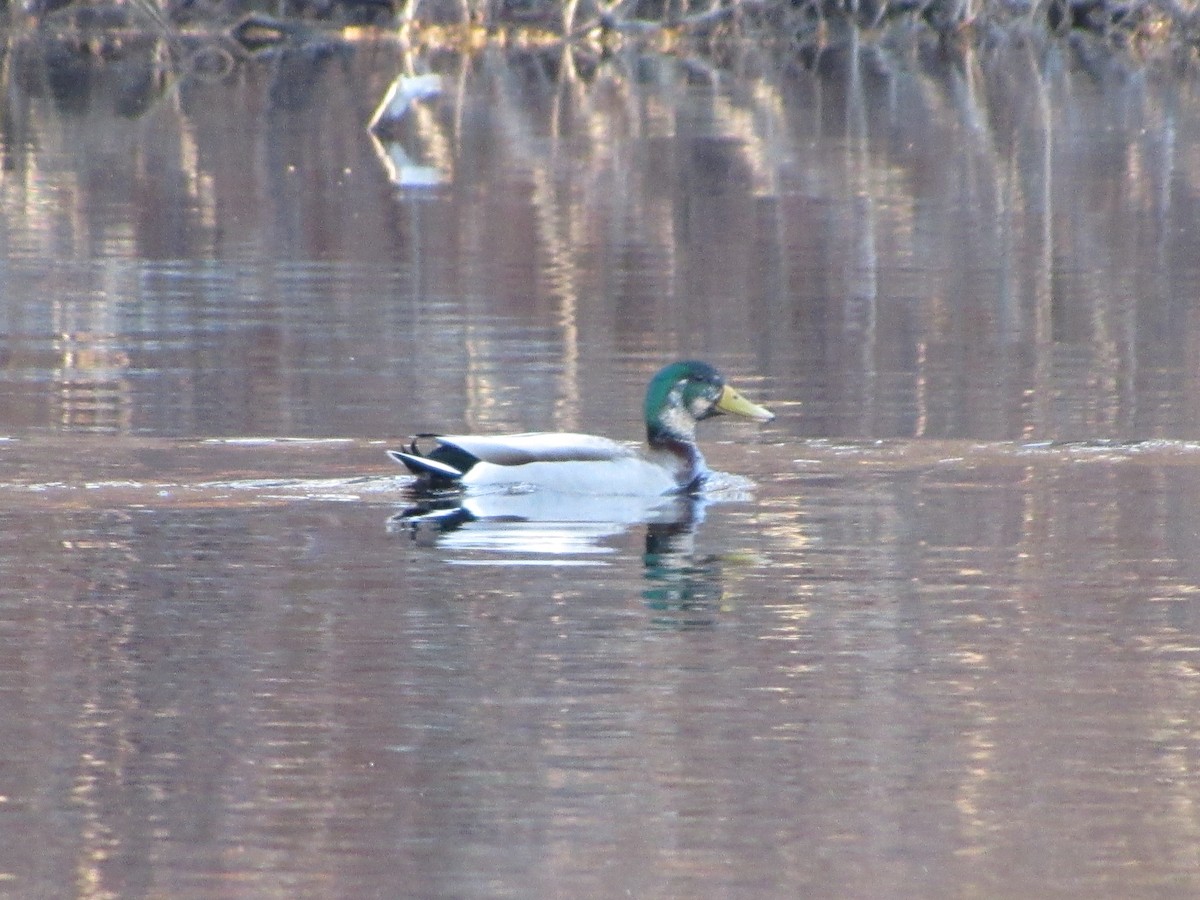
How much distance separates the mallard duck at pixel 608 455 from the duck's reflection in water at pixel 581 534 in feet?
0.24

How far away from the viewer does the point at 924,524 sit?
10234mm

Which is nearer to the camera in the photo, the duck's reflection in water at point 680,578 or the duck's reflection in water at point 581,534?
the duck's reflection in water at point 680,578

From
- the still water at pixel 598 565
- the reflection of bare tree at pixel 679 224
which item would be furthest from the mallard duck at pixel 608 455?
the reflection of bare tree at pixel 679 224

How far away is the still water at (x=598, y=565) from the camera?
624 centimetres

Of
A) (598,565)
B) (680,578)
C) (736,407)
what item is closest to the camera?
(680,578)

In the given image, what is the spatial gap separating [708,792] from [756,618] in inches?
79.7

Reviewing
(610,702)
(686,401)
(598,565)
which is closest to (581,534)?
(598,565)

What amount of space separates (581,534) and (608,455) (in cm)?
77

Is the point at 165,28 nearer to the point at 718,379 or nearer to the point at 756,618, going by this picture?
the point at 718,379

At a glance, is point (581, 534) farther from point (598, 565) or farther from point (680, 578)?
point (680, 578)

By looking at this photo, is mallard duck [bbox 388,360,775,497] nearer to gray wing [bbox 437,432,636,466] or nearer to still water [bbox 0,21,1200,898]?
gray wing [bbox 437,432,636,466]

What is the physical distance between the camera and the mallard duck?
35.1 feet

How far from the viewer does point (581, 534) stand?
10.2 meters

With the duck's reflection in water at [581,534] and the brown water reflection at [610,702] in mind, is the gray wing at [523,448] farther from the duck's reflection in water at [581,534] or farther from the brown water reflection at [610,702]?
the brown water reflection at [610,702]
